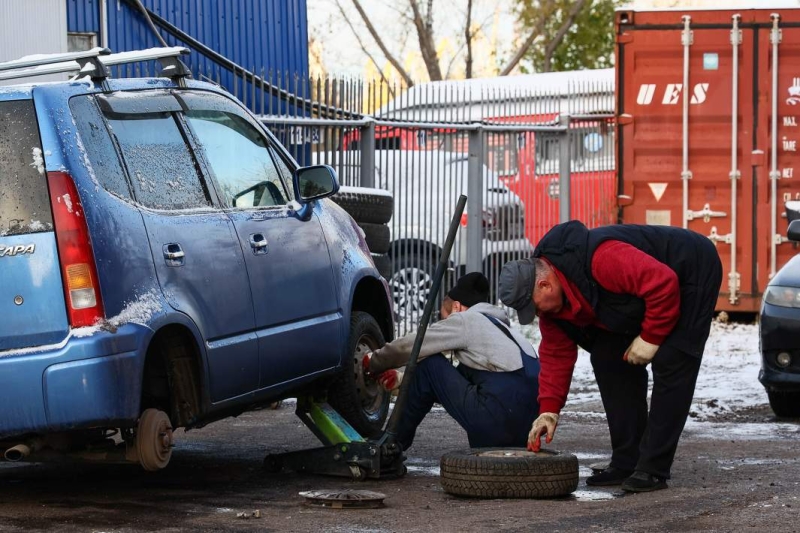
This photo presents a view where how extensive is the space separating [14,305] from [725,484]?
3303mm

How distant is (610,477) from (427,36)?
34747 mm

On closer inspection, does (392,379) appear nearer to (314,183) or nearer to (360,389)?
(360,389)

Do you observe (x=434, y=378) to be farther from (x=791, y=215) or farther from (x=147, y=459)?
(x=791, y=215)

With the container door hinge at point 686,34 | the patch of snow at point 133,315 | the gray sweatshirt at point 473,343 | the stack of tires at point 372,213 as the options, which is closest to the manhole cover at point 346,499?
the gray sweatshirt at point 473,343

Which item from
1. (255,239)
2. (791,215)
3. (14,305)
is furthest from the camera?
(791,215)

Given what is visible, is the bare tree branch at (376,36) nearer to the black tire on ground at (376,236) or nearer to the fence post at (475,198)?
the fence post at (475,198)

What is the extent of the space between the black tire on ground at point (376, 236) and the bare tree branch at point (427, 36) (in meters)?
30.5

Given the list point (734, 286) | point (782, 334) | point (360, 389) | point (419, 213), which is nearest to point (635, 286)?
point (360, 389)

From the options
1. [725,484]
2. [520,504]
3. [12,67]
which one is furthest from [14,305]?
[725,484]

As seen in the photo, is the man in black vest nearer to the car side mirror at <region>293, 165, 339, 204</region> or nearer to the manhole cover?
the manhole cover

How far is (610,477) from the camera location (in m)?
6.88

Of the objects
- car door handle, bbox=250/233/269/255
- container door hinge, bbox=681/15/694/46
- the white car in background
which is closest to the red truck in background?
container door hinge, bbox=681/15/694/46

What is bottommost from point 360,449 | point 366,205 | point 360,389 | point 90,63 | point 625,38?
point 360,449

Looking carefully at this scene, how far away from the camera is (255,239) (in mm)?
6840
